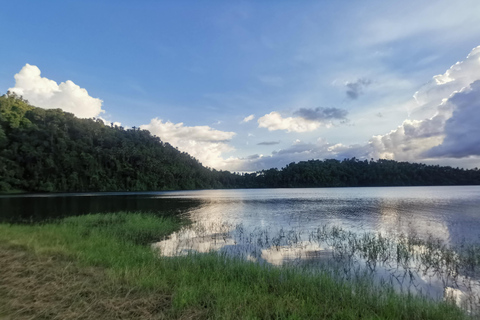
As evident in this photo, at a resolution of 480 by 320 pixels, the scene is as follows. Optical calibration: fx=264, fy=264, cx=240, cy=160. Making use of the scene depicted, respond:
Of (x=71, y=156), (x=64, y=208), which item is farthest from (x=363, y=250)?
(x=71, y=156)

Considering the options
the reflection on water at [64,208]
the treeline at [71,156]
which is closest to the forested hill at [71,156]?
the treeline at [71,156]

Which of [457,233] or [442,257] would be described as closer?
[442,257]

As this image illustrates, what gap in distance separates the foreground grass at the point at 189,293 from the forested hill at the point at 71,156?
108954 millimetres

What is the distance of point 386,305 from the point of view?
838 centimetres

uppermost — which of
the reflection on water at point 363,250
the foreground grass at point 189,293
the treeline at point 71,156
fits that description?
the treeline at point 71,156

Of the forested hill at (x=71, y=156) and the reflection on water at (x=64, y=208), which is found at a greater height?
the forested hill at (x=71, y=156)

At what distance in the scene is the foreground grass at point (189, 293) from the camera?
6.94 metres

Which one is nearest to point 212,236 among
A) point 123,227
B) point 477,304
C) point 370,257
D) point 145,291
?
point 123,227

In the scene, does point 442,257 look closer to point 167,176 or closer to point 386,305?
point 386,305

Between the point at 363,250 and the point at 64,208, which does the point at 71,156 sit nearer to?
the point at 64,208

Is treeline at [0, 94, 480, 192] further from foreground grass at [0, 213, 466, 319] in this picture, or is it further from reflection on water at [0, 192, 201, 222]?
foreground grass at [0, 213, 466, 319]

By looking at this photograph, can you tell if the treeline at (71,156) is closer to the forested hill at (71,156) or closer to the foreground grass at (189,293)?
the forested hill at (71,156)

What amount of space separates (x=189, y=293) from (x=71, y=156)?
135036 mm

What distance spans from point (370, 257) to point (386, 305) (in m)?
8.90
